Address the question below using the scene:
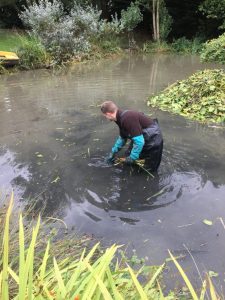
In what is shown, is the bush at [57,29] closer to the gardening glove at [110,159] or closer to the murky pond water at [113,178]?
the murky pond water at [113,178]

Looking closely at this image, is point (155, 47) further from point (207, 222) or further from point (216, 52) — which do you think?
point (207, 222)

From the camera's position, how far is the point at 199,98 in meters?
10.1

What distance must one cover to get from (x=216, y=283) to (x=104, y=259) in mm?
2540

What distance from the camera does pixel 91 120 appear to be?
9625mm

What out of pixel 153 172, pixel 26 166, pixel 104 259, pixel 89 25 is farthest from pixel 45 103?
pixel 104 259

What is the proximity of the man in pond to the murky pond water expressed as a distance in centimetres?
36

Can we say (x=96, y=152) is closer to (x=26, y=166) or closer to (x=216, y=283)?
(x=26, y=166)

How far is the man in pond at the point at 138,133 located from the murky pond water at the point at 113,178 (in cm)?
36

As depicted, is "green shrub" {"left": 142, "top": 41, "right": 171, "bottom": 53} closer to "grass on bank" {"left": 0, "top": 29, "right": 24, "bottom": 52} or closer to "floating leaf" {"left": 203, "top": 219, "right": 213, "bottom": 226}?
"grass on bank" {"left": 0, "top": 29, "right": 24, "bottom": 52}

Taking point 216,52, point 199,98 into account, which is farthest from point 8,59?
point 216,52

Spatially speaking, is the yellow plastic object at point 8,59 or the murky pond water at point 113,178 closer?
the murky pond water at point 113,178

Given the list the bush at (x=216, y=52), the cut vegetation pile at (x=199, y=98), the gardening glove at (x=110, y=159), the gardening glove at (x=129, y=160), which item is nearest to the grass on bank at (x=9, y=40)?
the cut vegetation pile at (x=199, y=98)

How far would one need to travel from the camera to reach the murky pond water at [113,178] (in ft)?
17.0

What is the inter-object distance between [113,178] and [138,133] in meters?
0.99
